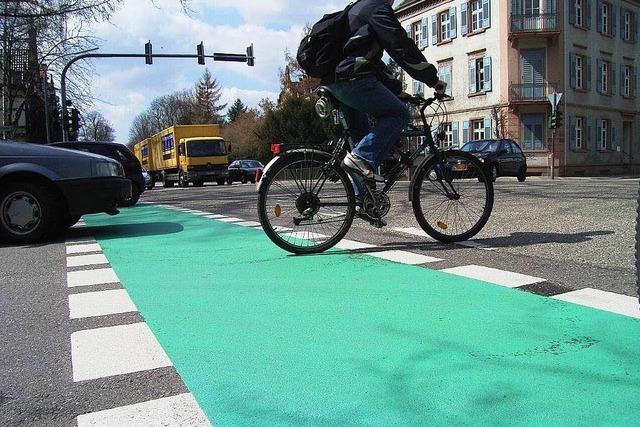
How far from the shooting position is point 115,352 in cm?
276

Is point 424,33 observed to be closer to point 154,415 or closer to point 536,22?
point 536,22

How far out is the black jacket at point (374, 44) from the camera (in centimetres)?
489

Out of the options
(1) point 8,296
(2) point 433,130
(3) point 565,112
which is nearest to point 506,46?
(3) point 565,112

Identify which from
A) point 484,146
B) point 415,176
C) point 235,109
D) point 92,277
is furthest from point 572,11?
point 235,109

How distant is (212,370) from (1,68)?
30485 millimetres

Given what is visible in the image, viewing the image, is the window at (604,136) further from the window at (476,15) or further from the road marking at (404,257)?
the road marking at (404,257)

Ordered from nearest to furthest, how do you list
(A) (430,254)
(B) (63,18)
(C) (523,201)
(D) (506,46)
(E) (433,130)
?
1. (A) (430,254)
2. (E) (433,130)
3. (C) (523,201)
4. (B) (63,18)
5. (D) (506,46)

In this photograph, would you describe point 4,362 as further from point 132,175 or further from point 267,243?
point 132,175

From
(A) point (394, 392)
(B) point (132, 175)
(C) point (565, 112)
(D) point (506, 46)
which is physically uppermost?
(D) point (506, 46)

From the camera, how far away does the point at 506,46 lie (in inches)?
1490

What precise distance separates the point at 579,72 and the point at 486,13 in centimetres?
733

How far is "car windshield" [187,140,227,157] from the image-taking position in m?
34.8

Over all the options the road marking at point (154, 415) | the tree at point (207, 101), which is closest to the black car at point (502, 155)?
the road marking at point (154, 415)

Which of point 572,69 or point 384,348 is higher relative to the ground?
point 572,69
